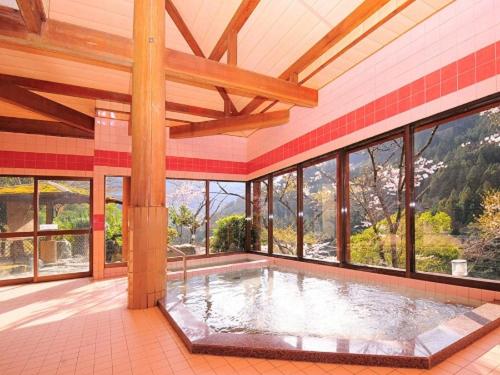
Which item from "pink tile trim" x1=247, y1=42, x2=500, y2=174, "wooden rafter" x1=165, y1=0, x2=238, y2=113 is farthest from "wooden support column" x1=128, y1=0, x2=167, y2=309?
"pink tile trim" x1=247, y1=42, x2=500, y2=174

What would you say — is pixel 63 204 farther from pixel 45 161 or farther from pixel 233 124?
pixel 233 124

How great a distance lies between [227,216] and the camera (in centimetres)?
741

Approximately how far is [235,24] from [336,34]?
1.36 metres

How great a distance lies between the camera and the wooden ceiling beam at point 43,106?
13.4 ft

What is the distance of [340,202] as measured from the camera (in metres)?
4.69

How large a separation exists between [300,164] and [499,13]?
3.50 metres

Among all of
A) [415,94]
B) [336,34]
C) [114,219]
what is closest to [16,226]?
[114,219]

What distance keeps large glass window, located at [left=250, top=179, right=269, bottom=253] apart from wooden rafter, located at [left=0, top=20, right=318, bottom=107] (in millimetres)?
3391

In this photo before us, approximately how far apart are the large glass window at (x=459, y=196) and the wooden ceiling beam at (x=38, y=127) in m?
6.15

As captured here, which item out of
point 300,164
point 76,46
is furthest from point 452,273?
point 76,46

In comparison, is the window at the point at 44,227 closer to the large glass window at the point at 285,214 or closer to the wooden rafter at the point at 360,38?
the large glass window at the point at 285,214

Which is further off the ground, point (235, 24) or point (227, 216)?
point (235, 24)

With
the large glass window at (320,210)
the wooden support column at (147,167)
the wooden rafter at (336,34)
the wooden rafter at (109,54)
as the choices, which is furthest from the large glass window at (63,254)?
the wooden rafter at (336,34)

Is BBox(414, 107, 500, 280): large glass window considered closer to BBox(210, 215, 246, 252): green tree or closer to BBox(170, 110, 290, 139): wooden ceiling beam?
BBox(170, 110, 290, 139): wooden ceiling beam
